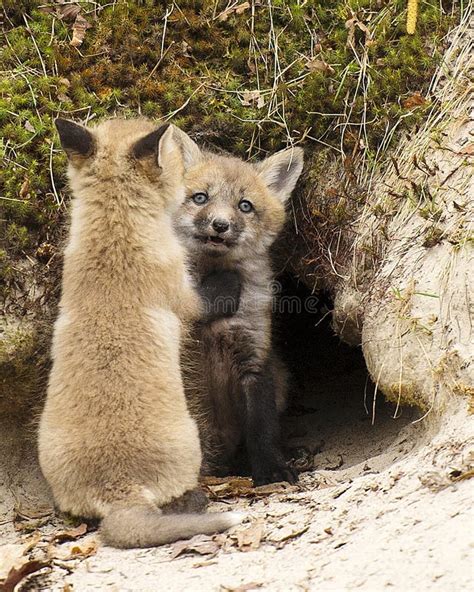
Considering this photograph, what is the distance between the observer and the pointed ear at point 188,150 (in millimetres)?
6156

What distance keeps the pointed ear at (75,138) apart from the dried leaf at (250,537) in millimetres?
2313

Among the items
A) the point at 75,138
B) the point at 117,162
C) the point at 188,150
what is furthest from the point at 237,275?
the point at 75,138

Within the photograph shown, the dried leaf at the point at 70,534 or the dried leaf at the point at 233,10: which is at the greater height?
the dried leaf at the point at 233,10

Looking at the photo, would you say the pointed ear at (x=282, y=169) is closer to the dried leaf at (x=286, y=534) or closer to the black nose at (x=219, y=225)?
the black nose at (x=219, y=225)

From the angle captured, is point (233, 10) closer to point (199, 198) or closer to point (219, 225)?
point (199, 198)

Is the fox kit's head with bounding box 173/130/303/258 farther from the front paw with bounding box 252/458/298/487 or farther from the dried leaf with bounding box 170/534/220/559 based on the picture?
the dried leaf with bounding box 170/534/220/559

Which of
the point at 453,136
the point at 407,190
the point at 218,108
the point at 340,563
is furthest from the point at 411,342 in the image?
the point at 218,108

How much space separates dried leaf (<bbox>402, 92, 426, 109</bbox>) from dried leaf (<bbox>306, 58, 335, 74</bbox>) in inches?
24.9

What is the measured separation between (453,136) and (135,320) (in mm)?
2704

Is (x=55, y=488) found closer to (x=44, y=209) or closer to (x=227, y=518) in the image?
(x=227, y=518)

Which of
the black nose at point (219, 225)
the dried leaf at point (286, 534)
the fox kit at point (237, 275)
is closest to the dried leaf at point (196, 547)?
the dried leaf at point (286, 534)

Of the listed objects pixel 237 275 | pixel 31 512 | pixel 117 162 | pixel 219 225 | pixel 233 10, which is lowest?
pixel 31 512

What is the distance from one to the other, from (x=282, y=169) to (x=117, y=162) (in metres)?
1.93

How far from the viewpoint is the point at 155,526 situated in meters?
3.91
